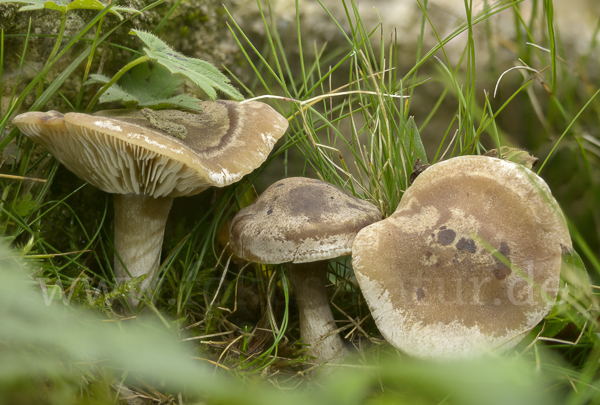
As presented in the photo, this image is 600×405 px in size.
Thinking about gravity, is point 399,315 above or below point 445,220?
below

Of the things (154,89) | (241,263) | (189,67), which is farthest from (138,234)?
(189,67)

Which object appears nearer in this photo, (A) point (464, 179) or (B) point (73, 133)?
(B) point (73, 133)

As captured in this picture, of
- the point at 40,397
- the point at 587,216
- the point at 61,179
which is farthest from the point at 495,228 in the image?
the point at 587,216

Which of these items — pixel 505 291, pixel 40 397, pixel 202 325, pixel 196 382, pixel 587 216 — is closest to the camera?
pixel 196 382

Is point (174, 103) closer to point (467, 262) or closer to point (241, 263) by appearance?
point (241, 263)

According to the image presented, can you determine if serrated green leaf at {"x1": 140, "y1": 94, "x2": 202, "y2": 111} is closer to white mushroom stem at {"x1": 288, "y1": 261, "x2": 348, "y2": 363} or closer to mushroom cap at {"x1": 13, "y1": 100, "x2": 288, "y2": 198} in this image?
mushroom cap at {"x1": 13, "y1": 100, "x2": 288, "y2": 198}

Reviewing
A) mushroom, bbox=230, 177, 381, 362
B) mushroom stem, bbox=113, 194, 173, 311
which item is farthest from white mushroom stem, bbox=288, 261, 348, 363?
mushroom stem, bbox=113, 194, 173, 311

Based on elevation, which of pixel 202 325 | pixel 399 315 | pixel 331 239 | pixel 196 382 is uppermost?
pixel 196 382

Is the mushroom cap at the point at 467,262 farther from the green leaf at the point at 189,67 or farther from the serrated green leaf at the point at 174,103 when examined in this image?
the serrated green leaf at the point at 174,103

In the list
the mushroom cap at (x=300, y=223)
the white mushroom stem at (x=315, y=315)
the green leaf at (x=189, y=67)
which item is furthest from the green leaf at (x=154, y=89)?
the white mushroom stem at (x=315, y=315)

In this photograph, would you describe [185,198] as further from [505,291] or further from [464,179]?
[505,291]
